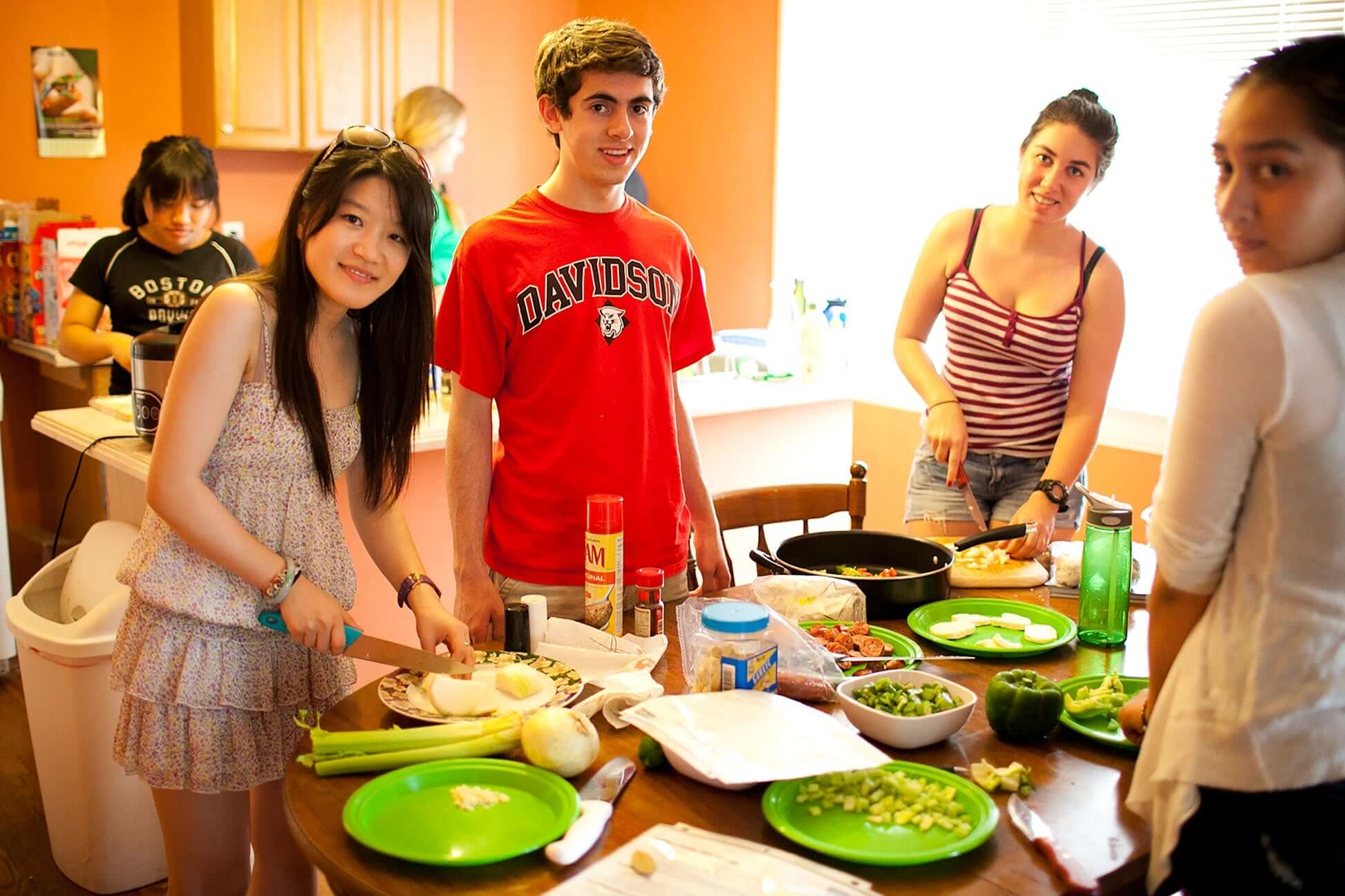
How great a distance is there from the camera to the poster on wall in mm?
4656

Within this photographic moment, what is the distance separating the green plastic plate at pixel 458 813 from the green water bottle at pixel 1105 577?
0.90m

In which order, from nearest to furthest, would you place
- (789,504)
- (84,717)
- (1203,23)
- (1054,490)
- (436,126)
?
(1054,490)
(84,717)
(789,504)
(1203,23)
(436,126)

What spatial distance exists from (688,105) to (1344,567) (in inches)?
174

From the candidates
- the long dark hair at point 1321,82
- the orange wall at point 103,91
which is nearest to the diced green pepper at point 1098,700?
the long dark hair at point 1321,82

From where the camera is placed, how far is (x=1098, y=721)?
150 centimetres

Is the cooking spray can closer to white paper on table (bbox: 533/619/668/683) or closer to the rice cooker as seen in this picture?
white paper on table (bbox: 533/619/668/683)

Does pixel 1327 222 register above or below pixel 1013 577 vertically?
above

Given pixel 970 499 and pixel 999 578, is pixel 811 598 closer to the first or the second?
pixel 999 578

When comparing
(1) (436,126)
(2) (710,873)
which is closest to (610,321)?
(2) (710,873)

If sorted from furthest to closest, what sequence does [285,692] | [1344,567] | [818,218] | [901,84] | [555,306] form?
[818,218], [901,84], [555,306], [285,692], [1344,567]

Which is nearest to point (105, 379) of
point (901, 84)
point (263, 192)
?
point (263, 192)

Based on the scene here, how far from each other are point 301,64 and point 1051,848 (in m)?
4.42

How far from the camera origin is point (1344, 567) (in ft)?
3.43

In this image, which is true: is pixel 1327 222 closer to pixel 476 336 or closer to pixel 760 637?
pixel 760 637
